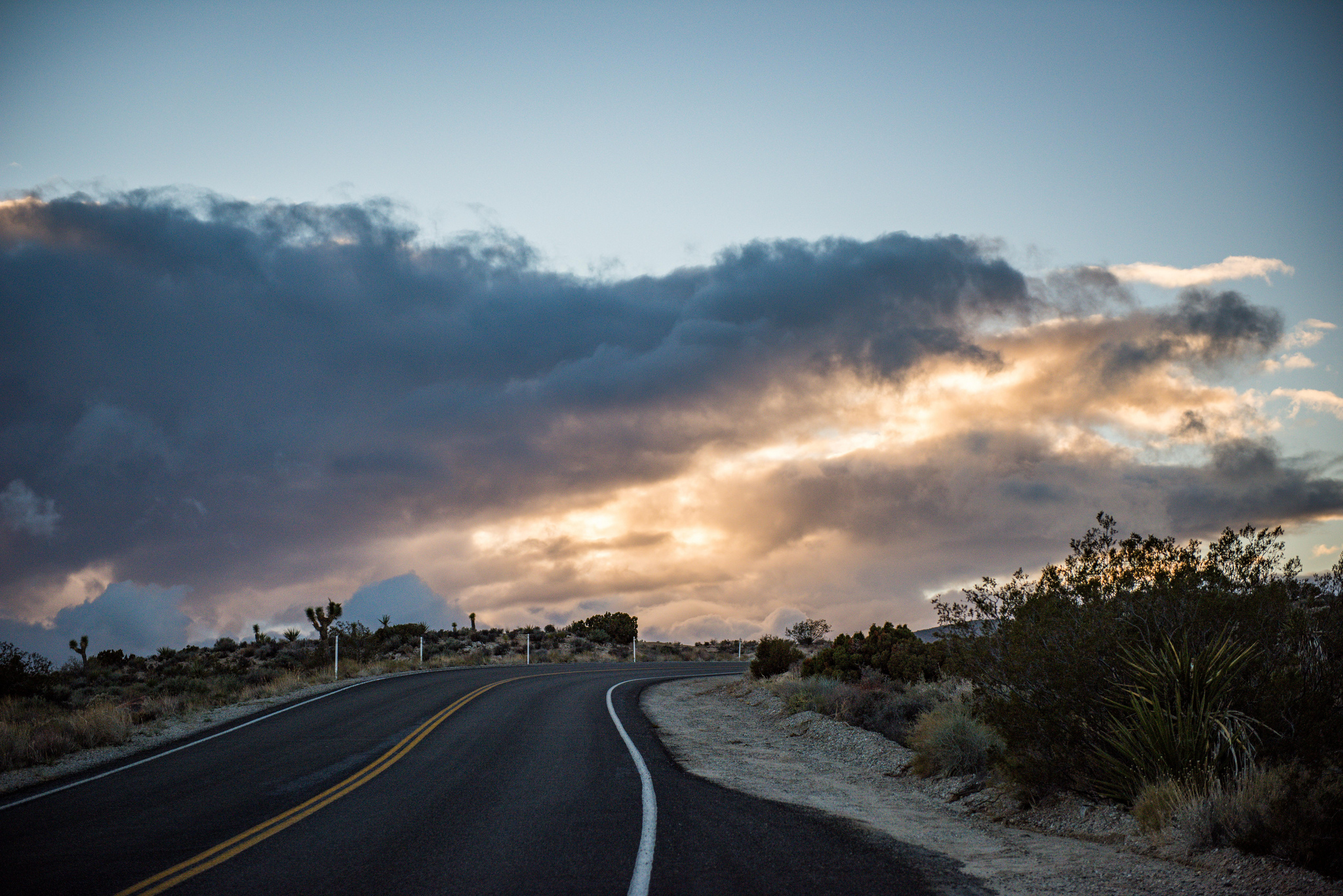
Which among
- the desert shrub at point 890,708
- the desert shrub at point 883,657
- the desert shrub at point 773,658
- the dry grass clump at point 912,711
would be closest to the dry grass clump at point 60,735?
the dry grass clump at point 912,711

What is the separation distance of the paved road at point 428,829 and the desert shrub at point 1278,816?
94.6 inches

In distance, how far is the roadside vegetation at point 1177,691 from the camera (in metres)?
7.71

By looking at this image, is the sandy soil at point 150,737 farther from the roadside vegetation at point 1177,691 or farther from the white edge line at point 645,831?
the roadside vegetation at point 1177,691

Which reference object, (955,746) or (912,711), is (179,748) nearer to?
(955,746)

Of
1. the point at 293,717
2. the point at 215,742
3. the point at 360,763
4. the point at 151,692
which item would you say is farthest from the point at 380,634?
the point at 360,763

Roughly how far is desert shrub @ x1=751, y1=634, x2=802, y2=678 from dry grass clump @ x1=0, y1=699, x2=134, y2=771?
1975cm

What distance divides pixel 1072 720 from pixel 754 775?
5.12 metres

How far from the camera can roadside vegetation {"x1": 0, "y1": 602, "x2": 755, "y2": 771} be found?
16891mm

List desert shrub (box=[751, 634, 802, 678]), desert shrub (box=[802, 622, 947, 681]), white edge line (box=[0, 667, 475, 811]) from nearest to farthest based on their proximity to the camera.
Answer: white edge line (box=[0, 667, 475, 811]) → desert shrub (box=[802, 622, 947, 681]) → desert shrub (box=[751, 634, 802, 678])

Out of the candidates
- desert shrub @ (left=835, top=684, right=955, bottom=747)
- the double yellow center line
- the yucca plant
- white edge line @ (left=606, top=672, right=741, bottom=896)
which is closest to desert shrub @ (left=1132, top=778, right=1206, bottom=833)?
the yucca plant

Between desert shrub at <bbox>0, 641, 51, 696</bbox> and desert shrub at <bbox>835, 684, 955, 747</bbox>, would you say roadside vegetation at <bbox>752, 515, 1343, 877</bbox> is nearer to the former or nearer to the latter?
desert shrub at <bbox>835, 684, 955, 747</bbox>

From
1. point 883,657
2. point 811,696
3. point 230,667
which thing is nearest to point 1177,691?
point 811,696

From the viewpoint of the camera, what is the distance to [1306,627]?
355 inches

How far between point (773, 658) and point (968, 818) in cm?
2072
